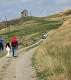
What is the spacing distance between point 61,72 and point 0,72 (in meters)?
4.52

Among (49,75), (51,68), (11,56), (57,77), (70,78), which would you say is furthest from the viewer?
(11,56)

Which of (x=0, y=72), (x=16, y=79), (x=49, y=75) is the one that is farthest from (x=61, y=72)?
(x=0, y=72)

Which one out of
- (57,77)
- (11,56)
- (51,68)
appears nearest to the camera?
(57,77)

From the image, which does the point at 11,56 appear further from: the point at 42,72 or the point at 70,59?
the point at 70,59

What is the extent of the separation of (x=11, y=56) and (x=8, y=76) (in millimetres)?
15269

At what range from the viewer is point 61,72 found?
1842 centimetres

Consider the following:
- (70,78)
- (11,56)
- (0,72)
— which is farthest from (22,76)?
(11,56)

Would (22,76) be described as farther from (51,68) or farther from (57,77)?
(57,77)

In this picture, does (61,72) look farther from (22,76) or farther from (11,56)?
(11,56)

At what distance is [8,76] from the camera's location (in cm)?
2041

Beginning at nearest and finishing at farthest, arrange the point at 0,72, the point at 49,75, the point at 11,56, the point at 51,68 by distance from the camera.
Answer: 1. the point at 49,75
2. the point at 51,68
3. the point at 0,72
4. the point at 11,56

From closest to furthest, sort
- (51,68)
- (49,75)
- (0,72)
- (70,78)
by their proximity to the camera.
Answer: (70,78) → (49,75) → (51,68) → (0,72)

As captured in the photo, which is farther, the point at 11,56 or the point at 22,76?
the point at 11,56

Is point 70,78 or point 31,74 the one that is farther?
point 31,74
